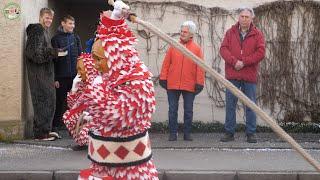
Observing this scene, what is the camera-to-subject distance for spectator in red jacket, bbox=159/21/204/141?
32.0ft

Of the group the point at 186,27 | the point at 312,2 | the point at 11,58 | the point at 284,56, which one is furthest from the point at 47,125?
the point at 312,2

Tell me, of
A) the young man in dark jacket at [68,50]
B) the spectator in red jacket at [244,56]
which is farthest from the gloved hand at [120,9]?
the young man in dark jacket at [68,50]

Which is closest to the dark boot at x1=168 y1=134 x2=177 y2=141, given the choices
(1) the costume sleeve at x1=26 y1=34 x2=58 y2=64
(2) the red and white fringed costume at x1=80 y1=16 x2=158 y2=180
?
(1) the costume sleeve at x1=26 y1=34 x2=58 y2=64

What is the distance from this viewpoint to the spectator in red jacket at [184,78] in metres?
9.74

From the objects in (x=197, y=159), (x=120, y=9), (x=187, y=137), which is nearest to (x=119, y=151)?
(x=120, y=9)

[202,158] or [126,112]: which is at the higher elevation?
[126,112]

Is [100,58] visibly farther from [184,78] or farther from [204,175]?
[184,78]

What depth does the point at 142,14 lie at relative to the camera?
11.3 meters

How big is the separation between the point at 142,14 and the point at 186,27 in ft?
5.81

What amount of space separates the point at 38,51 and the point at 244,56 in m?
3.07

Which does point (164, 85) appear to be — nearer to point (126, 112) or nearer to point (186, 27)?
point (186, 27)

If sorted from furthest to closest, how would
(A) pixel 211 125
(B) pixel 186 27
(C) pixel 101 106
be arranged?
(A) pixel 211 125
(B) pixel 186 27
(C) pixel 101 106

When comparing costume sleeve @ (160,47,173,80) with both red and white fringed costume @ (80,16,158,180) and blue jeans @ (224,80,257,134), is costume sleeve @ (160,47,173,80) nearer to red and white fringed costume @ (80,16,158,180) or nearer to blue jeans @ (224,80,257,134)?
blue jeans @ (224,80,257,134)

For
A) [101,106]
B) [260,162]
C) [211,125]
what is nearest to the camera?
[101,106]
